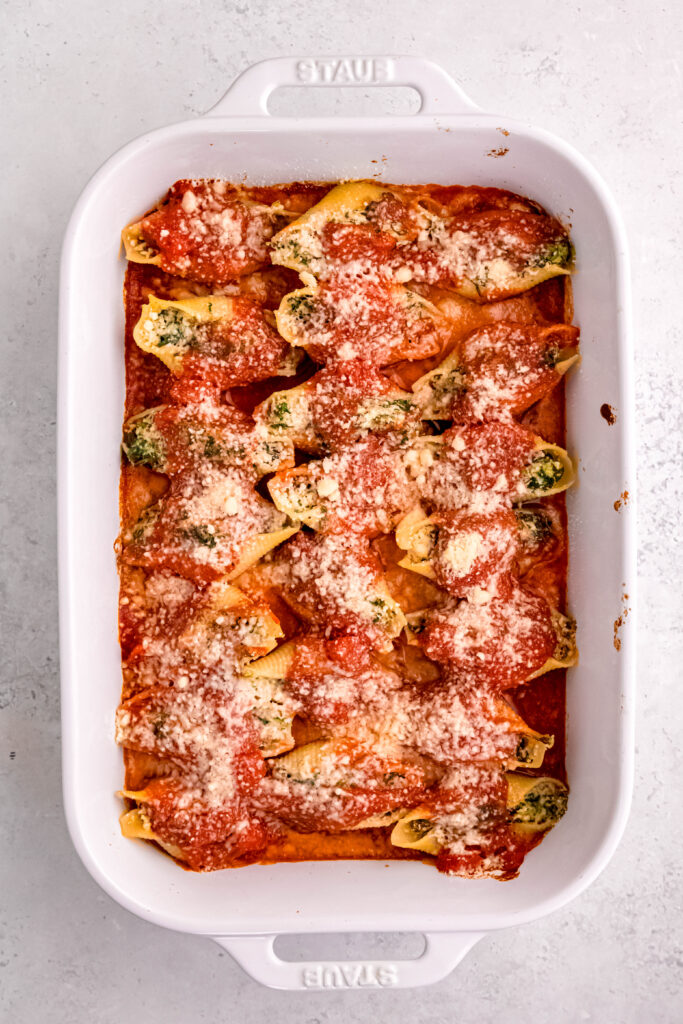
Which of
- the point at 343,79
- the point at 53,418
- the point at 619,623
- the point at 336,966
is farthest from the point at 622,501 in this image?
the point at 53,418

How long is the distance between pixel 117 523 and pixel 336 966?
3.93 feet

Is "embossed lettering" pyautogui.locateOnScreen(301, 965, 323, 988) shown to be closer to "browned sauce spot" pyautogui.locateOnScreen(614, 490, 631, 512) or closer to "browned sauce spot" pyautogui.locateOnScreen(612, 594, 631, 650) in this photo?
"browned sauce spot" pyautogui.locateOnScreen(612, 594, 631, 650)

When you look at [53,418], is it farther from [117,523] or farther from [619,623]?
[619,623]

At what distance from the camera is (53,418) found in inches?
96.1

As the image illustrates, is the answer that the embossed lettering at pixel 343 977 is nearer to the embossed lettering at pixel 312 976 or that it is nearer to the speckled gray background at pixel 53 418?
the embossed lettering at pixel 312 976

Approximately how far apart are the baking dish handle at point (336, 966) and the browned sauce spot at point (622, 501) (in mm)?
1053

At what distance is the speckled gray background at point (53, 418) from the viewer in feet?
7.98

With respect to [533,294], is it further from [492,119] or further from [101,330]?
[101,330]

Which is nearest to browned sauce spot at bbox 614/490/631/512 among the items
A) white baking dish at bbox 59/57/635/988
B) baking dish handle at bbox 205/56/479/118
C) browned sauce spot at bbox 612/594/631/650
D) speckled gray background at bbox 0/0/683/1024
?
white baking dish at bbox 59/57/635/988

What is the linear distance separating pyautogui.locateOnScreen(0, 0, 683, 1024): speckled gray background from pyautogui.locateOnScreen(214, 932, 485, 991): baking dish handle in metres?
0.37

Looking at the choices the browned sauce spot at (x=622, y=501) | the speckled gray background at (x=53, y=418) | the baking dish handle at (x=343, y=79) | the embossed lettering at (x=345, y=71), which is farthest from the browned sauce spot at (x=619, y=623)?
the embossed lettering at (x=345, y=71)

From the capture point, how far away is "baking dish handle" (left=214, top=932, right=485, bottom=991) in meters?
2.09

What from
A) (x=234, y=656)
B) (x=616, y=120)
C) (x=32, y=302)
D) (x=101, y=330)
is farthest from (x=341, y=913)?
(x=616, y=120)

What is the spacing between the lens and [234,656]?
87.1 inches
